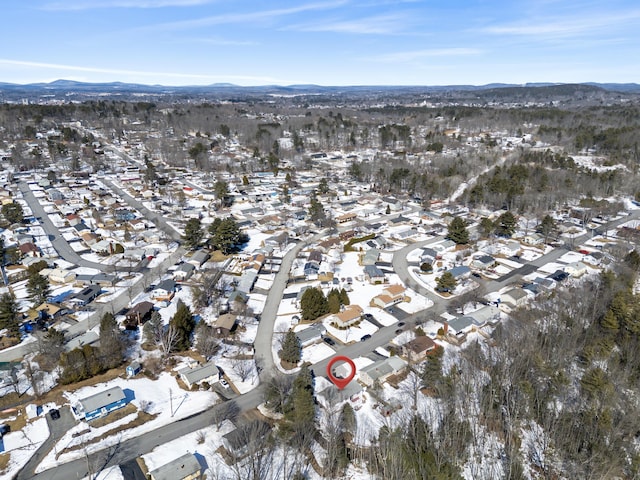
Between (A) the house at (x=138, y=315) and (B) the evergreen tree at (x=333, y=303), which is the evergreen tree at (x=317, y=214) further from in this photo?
(A) the house at (x=138, y=315)

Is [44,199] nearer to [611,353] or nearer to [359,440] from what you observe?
[359,440]

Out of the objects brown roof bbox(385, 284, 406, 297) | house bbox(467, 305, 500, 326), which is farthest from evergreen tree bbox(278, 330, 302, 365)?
house bbox(467, 305, 500, 326)

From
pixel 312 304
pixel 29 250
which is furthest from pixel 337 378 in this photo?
pixel 29 250

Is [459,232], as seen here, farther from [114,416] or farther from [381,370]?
[114,416]

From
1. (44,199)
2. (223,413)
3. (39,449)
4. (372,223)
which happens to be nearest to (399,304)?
(223,413)

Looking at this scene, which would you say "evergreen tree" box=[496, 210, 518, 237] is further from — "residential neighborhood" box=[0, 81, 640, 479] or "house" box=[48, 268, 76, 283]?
"house" box=[48, 268, 76, 283]

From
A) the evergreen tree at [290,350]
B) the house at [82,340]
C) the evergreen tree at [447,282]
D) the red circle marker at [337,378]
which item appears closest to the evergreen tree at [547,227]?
the evergreen tree at [447,282]
